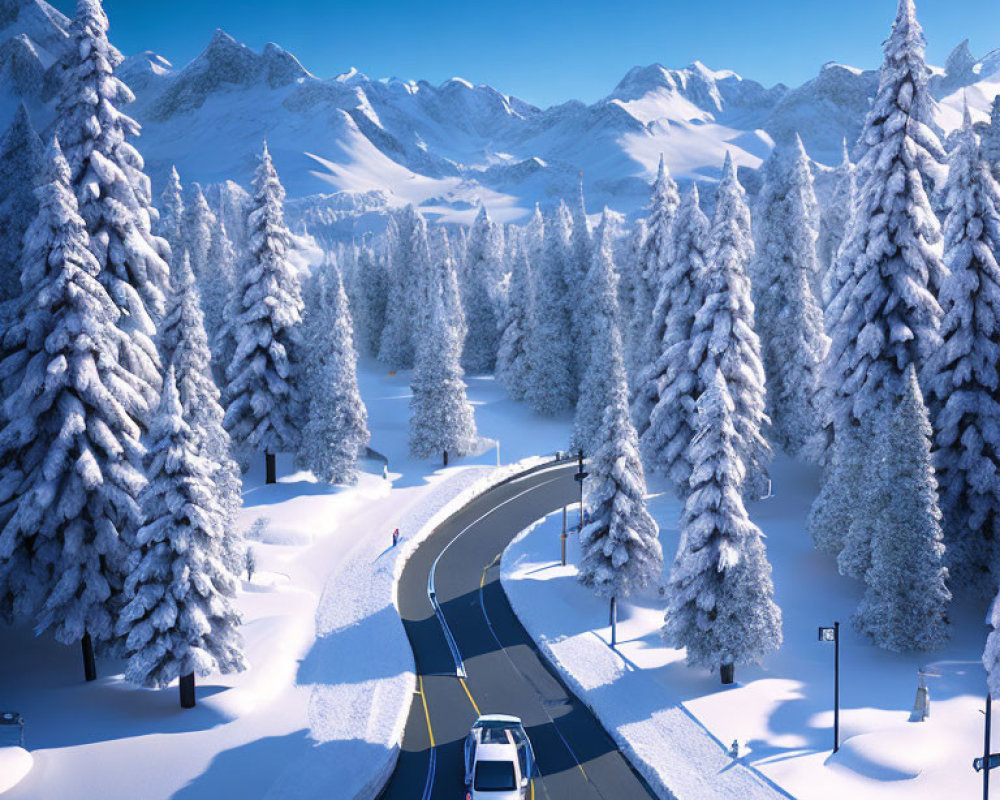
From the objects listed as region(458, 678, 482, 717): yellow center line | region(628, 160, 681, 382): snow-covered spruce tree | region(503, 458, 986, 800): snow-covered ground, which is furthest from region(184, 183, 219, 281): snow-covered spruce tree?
region(458, 678, 482, 717): yellow center line

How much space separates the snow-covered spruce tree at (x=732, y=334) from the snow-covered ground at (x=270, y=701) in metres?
17.6

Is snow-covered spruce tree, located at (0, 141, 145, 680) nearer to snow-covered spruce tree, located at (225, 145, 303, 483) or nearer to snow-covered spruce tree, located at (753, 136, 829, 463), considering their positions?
snow-covered spruce tree, located at (225, 145, 303, 483)

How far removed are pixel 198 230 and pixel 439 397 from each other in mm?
42308

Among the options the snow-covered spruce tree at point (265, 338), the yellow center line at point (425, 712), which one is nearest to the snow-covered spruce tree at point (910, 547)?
the yellow center line at point (425, 712)

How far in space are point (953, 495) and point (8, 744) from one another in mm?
32297

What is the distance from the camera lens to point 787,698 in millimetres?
26000

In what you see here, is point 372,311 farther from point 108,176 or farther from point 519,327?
point 108,176

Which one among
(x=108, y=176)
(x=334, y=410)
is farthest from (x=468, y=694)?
(x=334, y=410)

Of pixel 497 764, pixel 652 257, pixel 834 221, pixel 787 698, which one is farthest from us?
pixel 834 221

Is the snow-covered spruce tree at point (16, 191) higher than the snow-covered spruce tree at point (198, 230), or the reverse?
the snow-covered spruce tree at point (198, 230)

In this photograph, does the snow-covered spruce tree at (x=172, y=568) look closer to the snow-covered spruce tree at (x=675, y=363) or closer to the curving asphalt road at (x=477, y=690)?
the curving asphalt road at (x=477, y=690)

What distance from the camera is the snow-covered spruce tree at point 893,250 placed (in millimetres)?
31984

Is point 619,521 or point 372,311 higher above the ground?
point 372,311

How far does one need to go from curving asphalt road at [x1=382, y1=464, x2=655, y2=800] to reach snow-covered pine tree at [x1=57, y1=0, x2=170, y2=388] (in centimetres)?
1415
